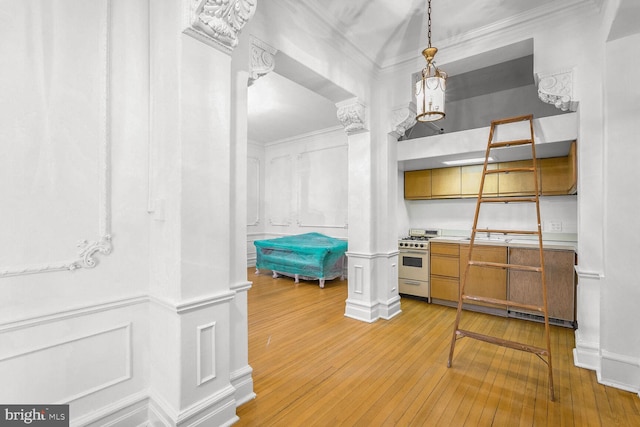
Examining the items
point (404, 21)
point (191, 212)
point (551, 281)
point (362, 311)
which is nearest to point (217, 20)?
point (191, 212)

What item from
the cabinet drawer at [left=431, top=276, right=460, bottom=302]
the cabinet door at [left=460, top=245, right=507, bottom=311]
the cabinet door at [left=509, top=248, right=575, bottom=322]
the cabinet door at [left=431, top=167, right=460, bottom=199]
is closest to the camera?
the cabinet door at [left=509, top=248, right=575, bottom=322]

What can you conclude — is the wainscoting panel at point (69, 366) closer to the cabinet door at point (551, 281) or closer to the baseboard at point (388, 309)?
the baseboard at point (388, 309)

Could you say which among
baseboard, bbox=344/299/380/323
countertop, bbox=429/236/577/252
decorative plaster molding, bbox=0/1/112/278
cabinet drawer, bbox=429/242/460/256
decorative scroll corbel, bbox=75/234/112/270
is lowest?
baseboard, bbox=344/299/380/323

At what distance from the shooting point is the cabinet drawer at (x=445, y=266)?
4059mm

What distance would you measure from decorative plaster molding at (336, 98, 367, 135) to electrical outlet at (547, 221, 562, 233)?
2.86 meters

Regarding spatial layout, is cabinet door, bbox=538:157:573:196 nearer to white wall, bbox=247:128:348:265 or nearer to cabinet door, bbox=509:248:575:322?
cabinet door, bbox=509:248:575:322

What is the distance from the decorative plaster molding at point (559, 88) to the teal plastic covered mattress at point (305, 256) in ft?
11.9

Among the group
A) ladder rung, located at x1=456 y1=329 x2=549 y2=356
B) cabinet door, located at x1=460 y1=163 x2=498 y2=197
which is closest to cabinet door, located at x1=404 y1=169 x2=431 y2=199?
cabinet door, located at x1=460 y1=163 x2=498 y2=197

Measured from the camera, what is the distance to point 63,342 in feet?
4.97

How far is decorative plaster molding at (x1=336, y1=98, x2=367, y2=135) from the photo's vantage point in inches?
137

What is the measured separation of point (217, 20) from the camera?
5.61 feet

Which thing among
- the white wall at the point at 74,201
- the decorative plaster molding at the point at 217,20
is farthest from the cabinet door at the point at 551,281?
the white wall at the point at 74,201

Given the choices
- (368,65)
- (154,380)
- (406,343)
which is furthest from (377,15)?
(154,380)

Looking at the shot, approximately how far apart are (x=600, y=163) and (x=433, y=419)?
2.46m
